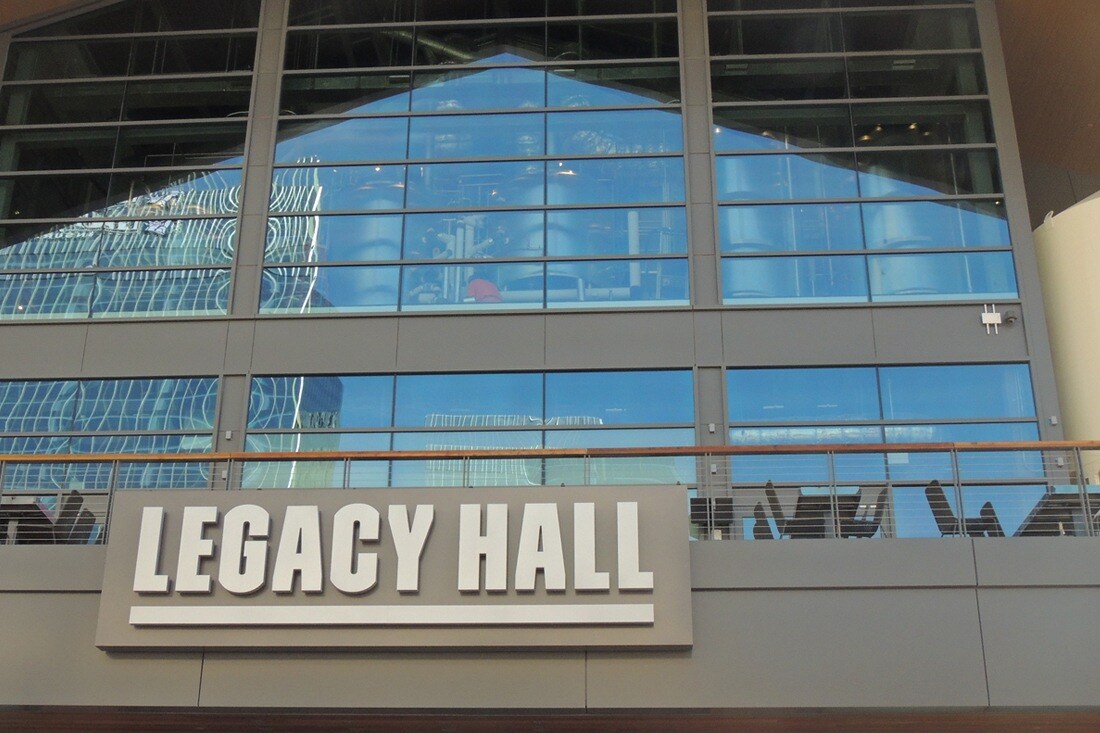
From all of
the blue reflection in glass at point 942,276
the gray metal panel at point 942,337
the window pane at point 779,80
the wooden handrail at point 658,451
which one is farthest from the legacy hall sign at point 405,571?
the window pane at point 779,80

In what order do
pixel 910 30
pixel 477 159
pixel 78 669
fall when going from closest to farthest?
pixel 78 669 < pixel 477 159 < pixel 910 30

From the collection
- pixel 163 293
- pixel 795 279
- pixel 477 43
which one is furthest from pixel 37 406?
pixel 795 279

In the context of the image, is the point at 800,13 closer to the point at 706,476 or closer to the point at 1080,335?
the point at 1080,335

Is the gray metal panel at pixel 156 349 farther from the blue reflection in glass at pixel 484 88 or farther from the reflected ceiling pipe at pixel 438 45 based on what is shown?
the reflected ceiling pipe at pixel 438 45

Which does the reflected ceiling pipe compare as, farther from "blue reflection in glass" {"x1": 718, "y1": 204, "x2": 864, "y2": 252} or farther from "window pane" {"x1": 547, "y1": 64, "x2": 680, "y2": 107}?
"blue reflection in glass" {"x1": 718, "y1": 204, "x2": 864, "y2": 252}

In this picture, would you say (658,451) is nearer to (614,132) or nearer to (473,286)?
(473,286)

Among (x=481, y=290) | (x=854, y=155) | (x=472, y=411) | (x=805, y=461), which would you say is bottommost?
(x=805, y=461)

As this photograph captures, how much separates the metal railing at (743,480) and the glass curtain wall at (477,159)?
273cm

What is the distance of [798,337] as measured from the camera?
46.8 ft

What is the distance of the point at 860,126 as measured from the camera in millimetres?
15461

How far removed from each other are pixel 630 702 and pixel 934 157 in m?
8.76

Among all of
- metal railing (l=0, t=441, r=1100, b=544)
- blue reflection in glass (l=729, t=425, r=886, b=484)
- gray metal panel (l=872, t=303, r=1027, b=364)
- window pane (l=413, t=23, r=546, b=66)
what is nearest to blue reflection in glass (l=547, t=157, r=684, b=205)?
window pane (l=413, t=23, r=546, b=66)

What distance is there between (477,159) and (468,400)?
3317 mm

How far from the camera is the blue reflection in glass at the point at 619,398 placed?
14039 millimetres
